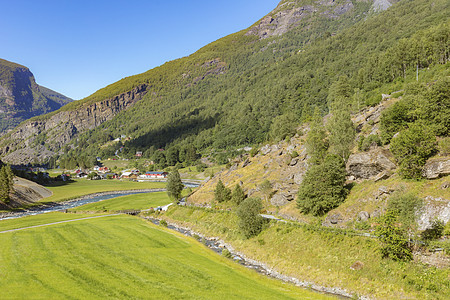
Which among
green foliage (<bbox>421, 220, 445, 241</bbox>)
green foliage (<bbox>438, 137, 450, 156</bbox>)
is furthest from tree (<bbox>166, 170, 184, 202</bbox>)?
green foliage (<bbox>438, 137, 450, 156</bbox>)

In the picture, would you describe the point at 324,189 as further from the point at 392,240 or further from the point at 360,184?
the point at 392,240

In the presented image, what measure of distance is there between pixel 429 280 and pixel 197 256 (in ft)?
112

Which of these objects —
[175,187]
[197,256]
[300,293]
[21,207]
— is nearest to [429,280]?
[300,293]

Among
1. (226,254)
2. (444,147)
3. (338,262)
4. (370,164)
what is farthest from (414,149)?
(226,254)

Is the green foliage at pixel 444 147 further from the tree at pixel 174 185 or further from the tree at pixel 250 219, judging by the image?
the tree at pixel 174 185

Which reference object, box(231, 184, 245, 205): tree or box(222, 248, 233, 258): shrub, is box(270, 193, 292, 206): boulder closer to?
box(231, 184, 245, 205): tree

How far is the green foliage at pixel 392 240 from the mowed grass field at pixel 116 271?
1124cm

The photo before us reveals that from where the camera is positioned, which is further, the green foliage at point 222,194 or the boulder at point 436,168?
the green foliage at point 222,194

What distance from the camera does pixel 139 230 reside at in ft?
196

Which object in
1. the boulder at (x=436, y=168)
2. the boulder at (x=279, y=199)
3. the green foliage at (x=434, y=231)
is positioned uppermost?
the boulder at (x=436, y=168)

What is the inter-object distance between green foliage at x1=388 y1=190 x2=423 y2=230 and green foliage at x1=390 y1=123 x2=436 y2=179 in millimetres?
8135

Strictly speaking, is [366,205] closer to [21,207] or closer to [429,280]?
[429,280]

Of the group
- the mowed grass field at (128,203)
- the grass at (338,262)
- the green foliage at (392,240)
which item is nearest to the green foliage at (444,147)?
the green foliage at (392,240)

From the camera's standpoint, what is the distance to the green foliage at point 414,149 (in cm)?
4344
